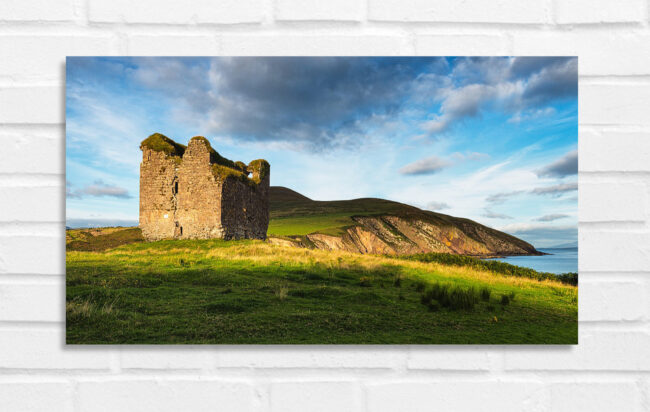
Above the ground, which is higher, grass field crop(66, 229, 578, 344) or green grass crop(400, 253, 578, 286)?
green grass crop(400, 253, 578, 286)

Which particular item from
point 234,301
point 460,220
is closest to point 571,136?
point 460,220

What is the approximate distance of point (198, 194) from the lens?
5461 millimetres

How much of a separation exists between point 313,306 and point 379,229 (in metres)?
0.86

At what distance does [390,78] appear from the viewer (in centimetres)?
248

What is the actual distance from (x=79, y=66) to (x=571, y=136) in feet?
13.1

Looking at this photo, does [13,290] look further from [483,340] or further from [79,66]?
[483,340]
